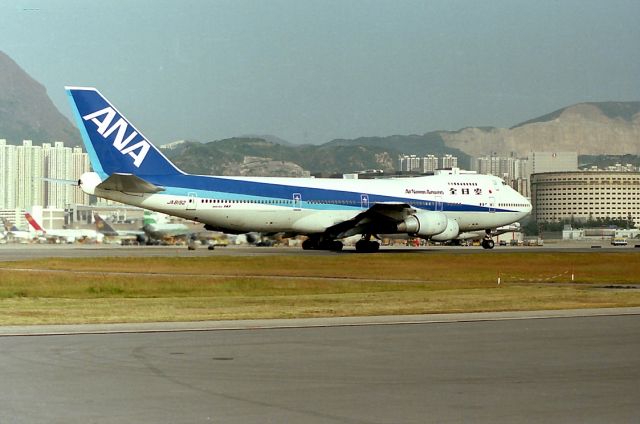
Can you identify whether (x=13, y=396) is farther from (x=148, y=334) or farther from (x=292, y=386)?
(x=148, y=334)

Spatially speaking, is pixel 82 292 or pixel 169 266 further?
pixel 169 266

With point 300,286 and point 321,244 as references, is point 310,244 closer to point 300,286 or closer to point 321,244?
point 321,244

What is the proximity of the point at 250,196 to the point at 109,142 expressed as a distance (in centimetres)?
899

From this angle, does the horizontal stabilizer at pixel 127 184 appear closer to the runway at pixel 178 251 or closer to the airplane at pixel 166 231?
the runway at pixel 178 251

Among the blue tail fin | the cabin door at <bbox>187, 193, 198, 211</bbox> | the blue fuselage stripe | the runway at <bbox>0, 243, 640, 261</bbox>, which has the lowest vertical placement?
the runway at <bbox>0, 243, 640, 261</bbox>

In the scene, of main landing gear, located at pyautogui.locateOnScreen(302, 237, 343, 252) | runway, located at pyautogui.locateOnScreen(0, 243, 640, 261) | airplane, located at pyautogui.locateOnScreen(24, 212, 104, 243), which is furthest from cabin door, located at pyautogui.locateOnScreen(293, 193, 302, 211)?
airplane, located at pyautogui.locateOnScreen(24, 212, 104, 243)

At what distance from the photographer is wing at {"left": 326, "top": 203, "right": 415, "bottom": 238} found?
60.4m

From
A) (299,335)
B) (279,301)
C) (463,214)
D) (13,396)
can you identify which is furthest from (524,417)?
(463,214)

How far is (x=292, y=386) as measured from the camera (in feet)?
45.8

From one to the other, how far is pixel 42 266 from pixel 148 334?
1029 inches

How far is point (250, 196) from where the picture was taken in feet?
195

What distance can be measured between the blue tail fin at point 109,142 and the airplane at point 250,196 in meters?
0.06

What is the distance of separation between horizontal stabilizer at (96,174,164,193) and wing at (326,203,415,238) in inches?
479

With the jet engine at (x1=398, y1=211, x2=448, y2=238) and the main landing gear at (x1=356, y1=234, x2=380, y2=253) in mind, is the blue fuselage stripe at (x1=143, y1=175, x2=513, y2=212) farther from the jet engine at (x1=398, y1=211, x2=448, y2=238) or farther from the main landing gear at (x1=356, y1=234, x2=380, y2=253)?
the jet engine at (x1=398, y1=211, x2=448, y2=238)
